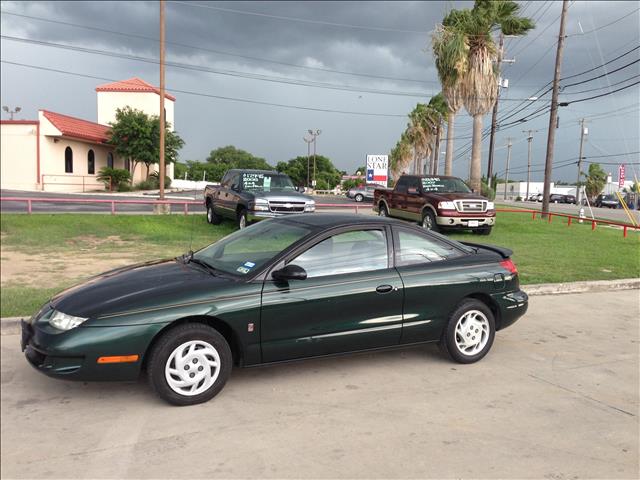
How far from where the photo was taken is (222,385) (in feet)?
13.6

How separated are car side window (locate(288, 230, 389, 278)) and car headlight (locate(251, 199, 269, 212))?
343 inches

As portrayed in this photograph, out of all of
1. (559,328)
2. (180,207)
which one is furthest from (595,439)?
(180,207)

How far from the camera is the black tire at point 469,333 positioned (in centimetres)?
509

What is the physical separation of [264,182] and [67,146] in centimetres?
1868

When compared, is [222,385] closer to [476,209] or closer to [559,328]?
[559,328]

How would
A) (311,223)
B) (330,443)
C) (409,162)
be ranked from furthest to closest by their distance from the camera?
(409,162) → (311,223) → (330,443)

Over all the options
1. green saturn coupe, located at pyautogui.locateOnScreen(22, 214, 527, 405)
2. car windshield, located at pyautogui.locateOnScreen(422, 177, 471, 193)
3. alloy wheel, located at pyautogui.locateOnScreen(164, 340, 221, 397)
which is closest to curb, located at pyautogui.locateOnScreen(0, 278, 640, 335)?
green saturn coupe, located at pyautogui.locateOnScreen(22, 214, 527, 405)

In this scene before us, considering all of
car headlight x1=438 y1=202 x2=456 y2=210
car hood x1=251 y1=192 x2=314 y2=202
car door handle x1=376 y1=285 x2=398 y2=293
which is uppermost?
car hood x1=251 y1=192 x2=314 y2=202

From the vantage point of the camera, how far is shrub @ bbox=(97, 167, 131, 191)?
3303 cm

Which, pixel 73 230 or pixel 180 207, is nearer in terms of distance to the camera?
pixel 73 230

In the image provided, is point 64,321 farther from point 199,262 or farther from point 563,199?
point 563,199

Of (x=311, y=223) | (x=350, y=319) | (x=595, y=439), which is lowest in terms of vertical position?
(x=595, y=439)

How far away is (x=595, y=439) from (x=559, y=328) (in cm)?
311

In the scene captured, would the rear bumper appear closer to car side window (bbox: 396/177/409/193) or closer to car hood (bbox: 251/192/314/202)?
car hood (bbox: 251/192/314/202)
